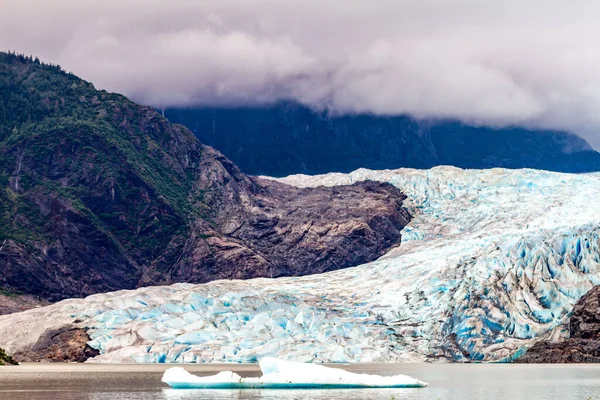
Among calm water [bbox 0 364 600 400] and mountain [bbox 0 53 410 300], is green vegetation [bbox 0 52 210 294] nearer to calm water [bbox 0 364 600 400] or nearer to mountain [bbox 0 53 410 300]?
mountain [bbox 0 53 410 300]

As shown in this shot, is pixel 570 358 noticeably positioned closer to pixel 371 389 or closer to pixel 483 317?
pixel 483 317

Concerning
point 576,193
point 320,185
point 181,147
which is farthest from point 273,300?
point 181,147

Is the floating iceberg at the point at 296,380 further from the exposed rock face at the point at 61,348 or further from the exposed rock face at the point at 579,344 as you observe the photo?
the exposed rock face at the point at 61,348

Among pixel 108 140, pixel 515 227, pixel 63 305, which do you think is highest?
pixel 108 140

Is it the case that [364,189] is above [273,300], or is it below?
above

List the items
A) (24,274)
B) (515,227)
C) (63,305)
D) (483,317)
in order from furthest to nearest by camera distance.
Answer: (24,274), (515,227), (63,305), (483,317)

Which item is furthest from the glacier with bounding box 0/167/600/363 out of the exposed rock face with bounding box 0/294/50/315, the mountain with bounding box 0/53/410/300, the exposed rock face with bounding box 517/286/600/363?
the mountain with bounding box 0/53/410/300
